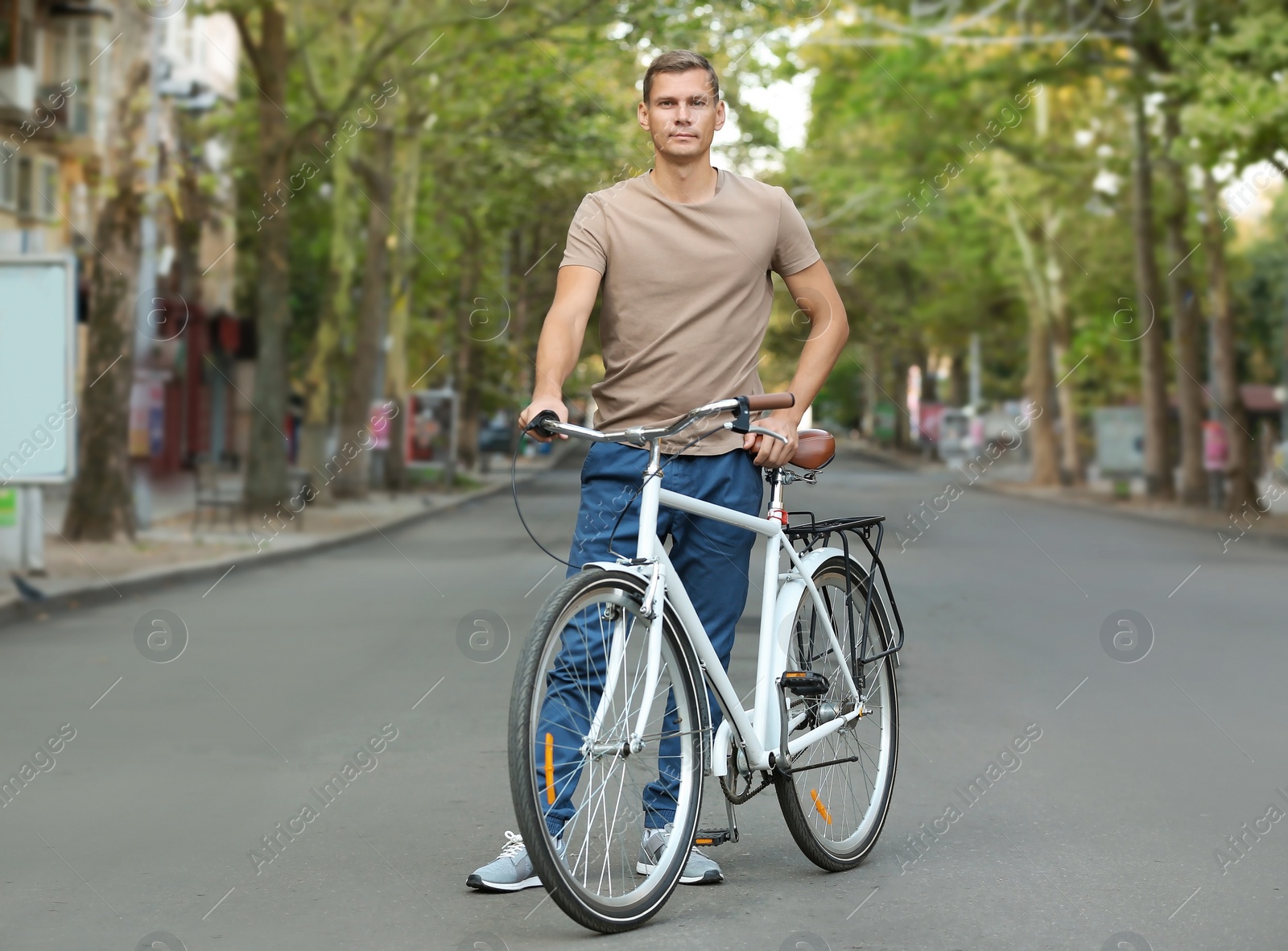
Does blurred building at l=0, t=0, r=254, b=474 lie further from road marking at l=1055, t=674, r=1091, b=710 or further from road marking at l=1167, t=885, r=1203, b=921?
road marking at l=1167, t=885, r=1203, b=921

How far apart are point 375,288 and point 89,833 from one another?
23.8 m

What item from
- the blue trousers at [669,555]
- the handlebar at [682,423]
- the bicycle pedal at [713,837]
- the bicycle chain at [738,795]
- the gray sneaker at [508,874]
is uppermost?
the handlebar at [682,423]

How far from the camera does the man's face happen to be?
4.50 metres

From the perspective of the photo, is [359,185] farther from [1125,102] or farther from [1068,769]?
[1068,769]

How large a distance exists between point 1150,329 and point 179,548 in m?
18.3

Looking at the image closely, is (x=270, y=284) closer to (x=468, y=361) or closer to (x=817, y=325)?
(x=468, y=361)

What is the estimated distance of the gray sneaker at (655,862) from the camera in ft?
14.4

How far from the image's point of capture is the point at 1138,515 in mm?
28047

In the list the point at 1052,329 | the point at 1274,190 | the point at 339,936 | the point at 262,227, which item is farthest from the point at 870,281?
the point at 339,936

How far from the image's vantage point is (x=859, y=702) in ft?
16.9

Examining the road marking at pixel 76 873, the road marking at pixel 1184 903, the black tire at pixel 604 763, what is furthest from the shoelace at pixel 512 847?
the road marking at pixel 1184 903

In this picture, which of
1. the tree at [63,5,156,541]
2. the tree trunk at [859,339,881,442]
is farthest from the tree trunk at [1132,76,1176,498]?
the tree trunk at [859,339,881,442]

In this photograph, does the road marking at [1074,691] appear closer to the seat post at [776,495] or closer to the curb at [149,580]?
the seat post at [776,495]

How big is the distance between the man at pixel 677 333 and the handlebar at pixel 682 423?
17 cm
